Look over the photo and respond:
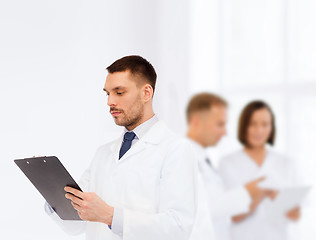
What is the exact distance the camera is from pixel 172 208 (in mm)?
1242

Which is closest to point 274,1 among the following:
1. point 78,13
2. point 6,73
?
point 78,13

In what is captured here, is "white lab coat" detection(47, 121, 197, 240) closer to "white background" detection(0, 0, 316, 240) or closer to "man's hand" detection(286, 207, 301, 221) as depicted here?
"white background" detection(0, 0, 316, 240)

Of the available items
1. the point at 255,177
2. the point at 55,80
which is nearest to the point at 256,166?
the point at 255,177

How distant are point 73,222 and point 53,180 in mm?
202

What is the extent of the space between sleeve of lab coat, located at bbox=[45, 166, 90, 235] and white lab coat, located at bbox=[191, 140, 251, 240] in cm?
76

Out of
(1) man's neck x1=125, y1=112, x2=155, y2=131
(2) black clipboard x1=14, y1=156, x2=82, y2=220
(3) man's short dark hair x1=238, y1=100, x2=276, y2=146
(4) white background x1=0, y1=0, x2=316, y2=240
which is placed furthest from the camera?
(3) man's short dark hair x1=238, y1=100, x2=276, y2=146

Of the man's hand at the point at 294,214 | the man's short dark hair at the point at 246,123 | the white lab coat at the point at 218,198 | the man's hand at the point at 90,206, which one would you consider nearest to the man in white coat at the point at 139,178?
the man's hand at the point at 90,206

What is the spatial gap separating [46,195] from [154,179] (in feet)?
0.86

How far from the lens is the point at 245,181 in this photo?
2482 millimetres

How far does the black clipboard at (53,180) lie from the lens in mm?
1191

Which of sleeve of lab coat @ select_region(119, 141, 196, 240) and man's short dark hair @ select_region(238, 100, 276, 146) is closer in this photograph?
sleeve of lab coat @ select_region(119, 141, 196, 240)

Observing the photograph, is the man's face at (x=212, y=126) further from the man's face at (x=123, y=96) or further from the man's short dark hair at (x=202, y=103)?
the man's face at (x=123, y=96)

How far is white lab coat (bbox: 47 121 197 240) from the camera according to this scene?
1.23 m

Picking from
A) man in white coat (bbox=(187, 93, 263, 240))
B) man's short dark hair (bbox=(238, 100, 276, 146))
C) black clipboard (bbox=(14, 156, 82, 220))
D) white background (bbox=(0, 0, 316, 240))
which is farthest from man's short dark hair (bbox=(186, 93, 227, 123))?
black clipboard (bbox=(14, 156, 82, 220))
